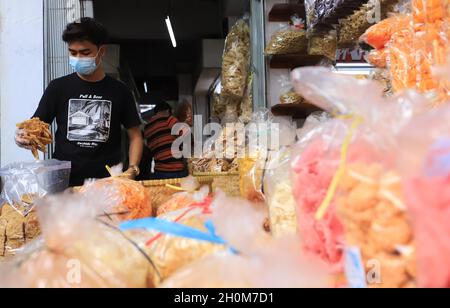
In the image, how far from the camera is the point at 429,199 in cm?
51

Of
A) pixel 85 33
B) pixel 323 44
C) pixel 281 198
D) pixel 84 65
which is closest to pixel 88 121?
pixel 84 65

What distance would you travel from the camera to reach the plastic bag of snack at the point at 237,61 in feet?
14.9

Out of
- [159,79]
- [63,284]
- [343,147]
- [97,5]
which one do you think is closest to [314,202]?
[343,147]

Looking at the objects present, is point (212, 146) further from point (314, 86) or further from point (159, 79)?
point (159, 79)

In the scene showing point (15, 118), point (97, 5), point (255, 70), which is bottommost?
point (15, 118)

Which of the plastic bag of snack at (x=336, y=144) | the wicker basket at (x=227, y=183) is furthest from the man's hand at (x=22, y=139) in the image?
the plastic bag of snack at (x=336, y=144)

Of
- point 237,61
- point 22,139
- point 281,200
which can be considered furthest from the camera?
point 237,61

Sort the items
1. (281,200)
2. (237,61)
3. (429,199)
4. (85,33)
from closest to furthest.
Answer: (429,199) → (281,200) → (85,33) → (237,61)

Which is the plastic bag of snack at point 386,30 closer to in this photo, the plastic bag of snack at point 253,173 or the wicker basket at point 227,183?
the plastic bag of snack at point 253,173

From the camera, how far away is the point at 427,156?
0.52 m

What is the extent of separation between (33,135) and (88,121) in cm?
53

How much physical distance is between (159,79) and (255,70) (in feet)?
33.6

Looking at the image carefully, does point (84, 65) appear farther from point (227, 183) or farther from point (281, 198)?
point (281, 198)

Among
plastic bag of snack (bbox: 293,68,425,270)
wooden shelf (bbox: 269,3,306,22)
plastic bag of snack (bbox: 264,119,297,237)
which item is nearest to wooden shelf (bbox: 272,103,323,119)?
wooden shelf (bbox: 269,3,306,22)
